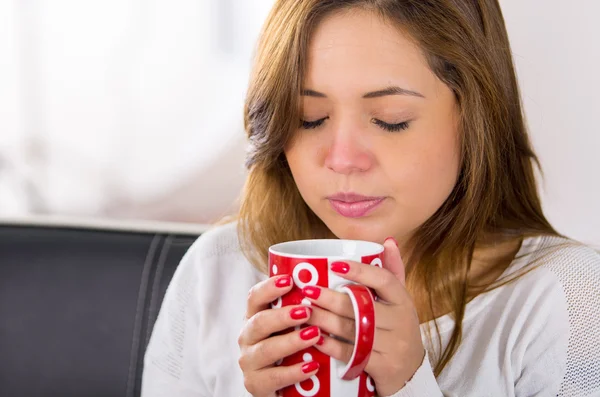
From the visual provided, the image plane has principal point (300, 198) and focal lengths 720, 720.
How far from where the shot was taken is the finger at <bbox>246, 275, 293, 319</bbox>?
0.73 meters

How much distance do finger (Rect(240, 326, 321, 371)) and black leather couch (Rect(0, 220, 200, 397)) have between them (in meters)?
0.65

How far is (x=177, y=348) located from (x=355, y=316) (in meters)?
0.63

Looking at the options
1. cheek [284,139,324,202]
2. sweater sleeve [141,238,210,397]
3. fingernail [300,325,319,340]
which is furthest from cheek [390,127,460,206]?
sweater sleeve [141,238,210,397]

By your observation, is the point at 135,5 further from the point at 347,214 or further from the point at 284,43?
the point at 347,214

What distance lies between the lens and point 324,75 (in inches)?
37.8

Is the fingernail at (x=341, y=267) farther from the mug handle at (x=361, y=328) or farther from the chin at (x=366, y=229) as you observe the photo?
the chin at (x=366, y=229)

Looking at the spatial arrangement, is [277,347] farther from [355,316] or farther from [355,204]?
[355,204]

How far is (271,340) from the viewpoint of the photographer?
750mm

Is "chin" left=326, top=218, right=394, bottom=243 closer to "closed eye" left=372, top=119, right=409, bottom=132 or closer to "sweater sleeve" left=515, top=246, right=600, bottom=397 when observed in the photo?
"closed eye" left=372, top=119, right=409, bottom=132

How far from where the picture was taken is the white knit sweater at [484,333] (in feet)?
3.25

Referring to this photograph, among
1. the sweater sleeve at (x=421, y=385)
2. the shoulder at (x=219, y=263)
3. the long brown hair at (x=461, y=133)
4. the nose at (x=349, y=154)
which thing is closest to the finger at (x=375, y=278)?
the sweater sleeve at (x=421, y=385)

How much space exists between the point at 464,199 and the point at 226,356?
0.46 m

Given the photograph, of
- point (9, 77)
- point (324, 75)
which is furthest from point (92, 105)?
point (324, 75)

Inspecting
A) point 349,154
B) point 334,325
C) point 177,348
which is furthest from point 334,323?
point 177,348
